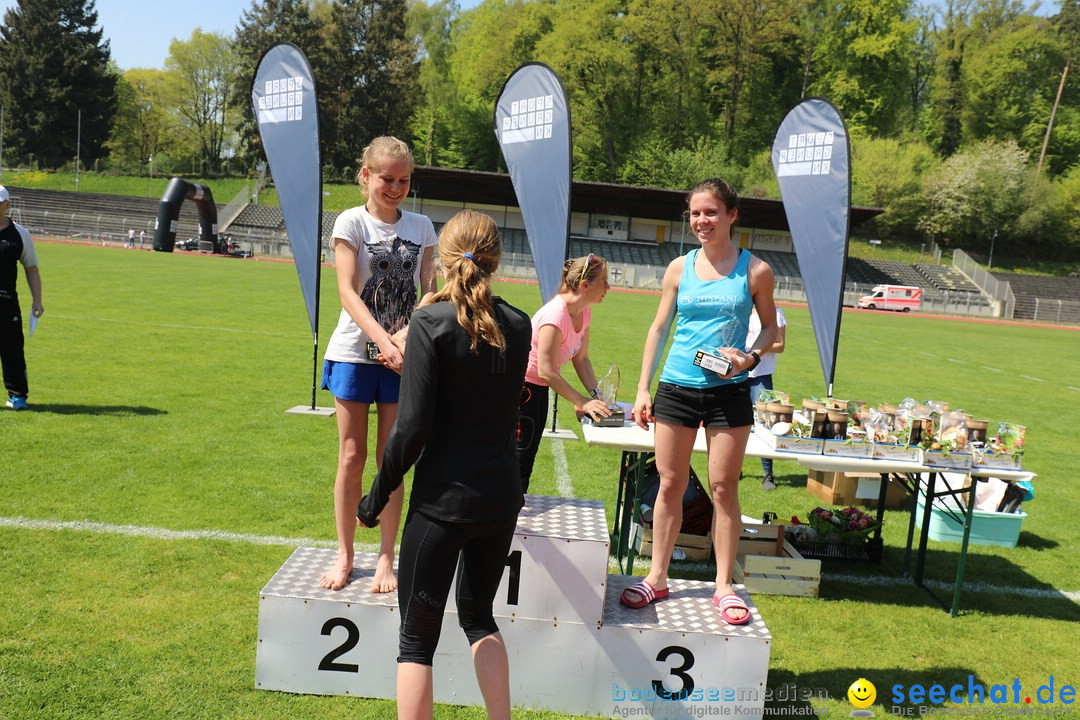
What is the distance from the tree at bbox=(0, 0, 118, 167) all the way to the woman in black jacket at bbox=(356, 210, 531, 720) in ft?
244

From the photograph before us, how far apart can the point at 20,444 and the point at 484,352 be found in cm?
546

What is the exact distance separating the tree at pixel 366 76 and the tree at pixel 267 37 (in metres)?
1.21

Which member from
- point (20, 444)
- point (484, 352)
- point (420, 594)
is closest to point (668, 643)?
point (420, 594)

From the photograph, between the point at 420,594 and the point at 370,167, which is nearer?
the point at 420,594

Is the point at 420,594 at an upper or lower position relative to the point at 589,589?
upper

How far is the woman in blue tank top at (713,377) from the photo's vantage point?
348 centimetres

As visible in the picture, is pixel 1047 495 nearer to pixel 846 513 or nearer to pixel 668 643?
pixel 846 513

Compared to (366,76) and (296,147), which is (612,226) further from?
(296,147)

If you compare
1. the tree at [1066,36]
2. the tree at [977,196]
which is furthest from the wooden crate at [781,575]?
the tree at [1066,36]

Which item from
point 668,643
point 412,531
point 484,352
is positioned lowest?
point 668,643

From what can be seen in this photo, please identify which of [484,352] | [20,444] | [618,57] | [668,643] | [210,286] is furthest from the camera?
[618,57]

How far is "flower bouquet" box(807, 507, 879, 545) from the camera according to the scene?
5285mm

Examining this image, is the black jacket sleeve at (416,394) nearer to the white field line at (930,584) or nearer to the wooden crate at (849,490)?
the white field line at (930,584)

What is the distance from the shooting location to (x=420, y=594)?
7.89ft
